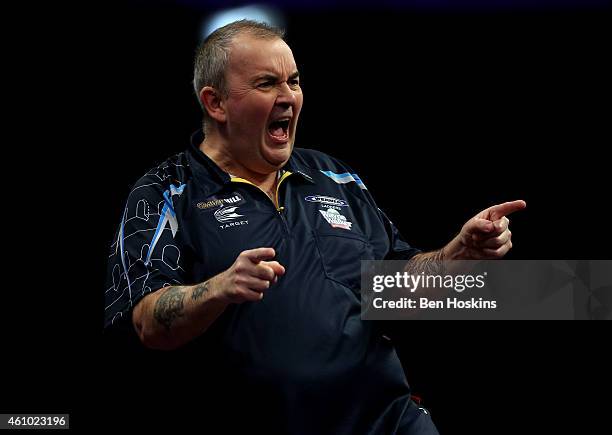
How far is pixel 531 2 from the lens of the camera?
3.47 meters

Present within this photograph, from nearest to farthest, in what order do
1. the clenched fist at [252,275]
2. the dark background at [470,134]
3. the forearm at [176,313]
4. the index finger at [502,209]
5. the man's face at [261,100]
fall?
the clenched fist at [252,275]
the forearm at [176,313]
the index finger at [502,209]
the man's face at [261,100]
the dark background at [470,134]

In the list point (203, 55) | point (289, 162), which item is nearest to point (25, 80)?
point (203, 55)

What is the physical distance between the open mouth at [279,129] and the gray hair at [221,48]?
0.16 meters

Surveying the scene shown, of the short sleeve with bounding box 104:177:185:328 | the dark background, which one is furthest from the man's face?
the dark background

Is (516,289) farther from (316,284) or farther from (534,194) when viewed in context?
(316,284)

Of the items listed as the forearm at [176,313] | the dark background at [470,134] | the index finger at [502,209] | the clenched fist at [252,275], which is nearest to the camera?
the clenched fist at [252,275]

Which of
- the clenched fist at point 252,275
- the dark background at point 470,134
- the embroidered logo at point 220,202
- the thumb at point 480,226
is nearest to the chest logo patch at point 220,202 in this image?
the embroidered logo at point 220,202

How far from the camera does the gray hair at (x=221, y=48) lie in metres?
2.60

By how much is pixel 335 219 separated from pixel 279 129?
30 centimetres

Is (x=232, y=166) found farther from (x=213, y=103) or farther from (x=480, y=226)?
(x=480, y=226)

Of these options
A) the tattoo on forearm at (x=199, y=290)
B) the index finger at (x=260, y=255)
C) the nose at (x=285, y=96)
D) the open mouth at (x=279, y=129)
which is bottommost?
the tattoo on forearm at (x=199, y=290)

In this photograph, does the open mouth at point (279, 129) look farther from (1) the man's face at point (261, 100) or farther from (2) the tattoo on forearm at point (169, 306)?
(2) the tattoo on forearm at point (169, 306)
